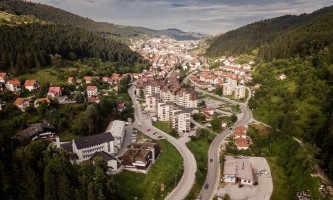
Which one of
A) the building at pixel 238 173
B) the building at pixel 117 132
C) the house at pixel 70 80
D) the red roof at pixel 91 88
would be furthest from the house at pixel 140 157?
the house at pixel 70 80

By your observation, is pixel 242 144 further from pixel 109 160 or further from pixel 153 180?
pixel 109 160

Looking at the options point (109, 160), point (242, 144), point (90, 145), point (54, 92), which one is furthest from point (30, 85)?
point (242, 144)

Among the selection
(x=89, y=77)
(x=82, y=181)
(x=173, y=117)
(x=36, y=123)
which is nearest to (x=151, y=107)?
(x=173, y=117)

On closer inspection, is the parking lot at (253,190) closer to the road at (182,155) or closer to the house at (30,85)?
the road at (182,155)

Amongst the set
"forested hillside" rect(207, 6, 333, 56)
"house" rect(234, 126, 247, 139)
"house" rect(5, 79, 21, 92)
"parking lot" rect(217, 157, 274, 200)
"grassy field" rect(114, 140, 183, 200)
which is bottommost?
"parking lot" rect(217, 157, 274, 200)

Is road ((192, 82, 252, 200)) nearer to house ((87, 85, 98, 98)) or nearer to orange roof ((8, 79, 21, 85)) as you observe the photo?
house ((87, 85, 98, 98))

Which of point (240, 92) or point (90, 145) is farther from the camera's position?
point (240, 92)

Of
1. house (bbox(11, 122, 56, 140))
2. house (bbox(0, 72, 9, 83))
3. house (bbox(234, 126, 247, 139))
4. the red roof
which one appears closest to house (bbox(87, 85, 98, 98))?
the red roof
